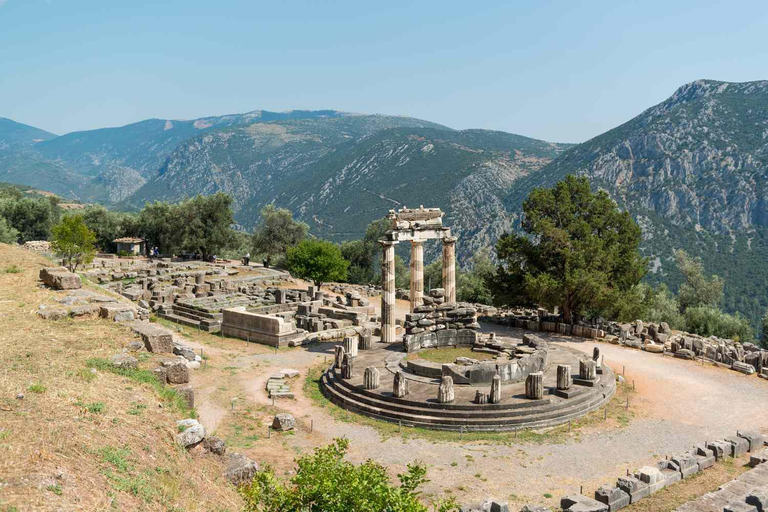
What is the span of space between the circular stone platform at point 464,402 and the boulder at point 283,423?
108 inches

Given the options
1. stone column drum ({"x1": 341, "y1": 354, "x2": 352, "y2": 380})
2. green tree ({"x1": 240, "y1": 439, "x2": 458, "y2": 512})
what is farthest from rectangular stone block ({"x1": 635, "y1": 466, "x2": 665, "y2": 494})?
stone column drum ({"x1": 341, "y1": 354, "x2": 352, "y2": 380})

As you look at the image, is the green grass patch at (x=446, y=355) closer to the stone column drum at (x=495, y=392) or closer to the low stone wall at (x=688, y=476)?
the stone column drum at (x=495, y=392)

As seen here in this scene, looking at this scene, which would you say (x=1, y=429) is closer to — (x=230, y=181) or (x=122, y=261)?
(x=122, y=261)

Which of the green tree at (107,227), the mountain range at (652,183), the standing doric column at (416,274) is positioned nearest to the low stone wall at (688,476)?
the standing doric column at (416,274)

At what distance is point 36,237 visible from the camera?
68250 millimetres

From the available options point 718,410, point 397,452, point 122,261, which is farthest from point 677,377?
point 122,261

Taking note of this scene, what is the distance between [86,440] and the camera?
854cm

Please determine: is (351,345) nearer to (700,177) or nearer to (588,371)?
(588,371)

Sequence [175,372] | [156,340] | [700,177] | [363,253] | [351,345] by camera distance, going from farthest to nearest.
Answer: [700,177], [363,253], [351,345], [156,340], [175,372]

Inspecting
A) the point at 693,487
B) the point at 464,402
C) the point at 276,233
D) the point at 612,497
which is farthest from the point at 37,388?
the point at 276,233

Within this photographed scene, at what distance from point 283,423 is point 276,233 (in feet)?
171

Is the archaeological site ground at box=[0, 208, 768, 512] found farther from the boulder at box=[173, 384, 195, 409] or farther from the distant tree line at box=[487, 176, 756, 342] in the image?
the distant tree line at box=[487, 176, 756, 342]

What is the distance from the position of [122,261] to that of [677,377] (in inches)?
2128

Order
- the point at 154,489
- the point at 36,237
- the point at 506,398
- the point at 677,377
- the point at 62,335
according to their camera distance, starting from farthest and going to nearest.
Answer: the point at 36,237, the point at 677,377, the point at 506,398, the point at 62,335, the point at 154,489
